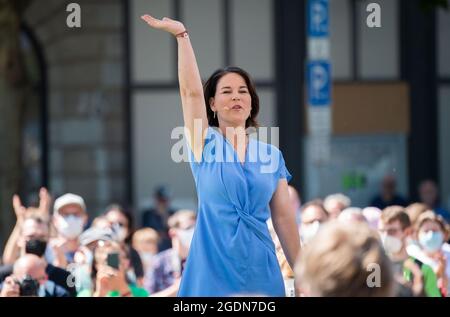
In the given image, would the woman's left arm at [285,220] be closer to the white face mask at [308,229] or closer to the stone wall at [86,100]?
the white face mask at [308,229]

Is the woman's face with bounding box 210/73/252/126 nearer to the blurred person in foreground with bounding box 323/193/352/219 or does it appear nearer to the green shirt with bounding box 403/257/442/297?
the green shirt with bounding box 403/257/442/297

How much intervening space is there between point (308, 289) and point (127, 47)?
1247 centimetres

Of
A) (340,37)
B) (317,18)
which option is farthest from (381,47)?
(317,18)

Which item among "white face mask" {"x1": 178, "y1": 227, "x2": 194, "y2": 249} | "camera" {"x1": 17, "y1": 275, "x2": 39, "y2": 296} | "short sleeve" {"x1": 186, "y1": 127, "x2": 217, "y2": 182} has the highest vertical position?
"short sleeve" {"x1": 186, "y1": 127, "x2": 217, "y2": 182}

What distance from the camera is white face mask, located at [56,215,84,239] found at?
8.61 metres

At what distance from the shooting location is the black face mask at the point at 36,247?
7.48 m

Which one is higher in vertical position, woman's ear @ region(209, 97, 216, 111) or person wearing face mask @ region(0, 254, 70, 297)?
woman's ear @ region(209, 97, 216, 111)

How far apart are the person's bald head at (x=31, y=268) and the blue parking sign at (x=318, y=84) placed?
209 inches

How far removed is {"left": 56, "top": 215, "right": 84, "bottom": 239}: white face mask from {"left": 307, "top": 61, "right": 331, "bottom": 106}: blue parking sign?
3.91 metres

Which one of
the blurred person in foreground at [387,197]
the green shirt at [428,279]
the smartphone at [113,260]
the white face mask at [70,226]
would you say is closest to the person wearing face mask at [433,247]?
the green shirt at [428,279]

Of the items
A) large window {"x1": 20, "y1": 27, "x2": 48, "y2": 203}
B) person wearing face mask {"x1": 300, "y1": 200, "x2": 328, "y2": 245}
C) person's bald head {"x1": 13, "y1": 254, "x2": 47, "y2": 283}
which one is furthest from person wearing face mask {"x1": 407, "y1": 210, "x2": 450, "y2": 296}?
large window {"x1": 20, "y1": 27, "x2": 48, "y2": 203}

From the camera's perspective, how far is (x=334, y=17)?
1552cm

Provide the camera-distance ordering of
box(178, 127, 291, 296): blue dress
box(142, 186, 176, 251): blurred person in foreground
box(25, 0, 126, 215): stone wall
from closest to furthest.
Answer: box(178, 127, 291, 296): blue dress < box(142, 186, 176, 251): blurred person in foreground < box(25, 0, 126, 215): stone wall

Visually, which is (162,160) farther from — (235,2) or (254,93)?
(254,93)
